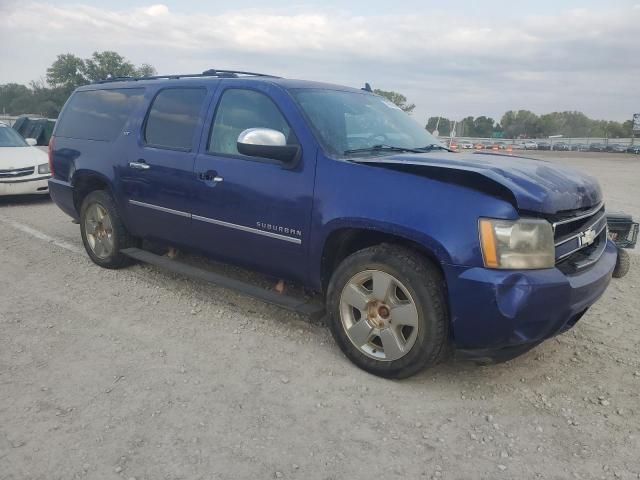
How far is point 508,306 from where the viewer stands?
108 inches

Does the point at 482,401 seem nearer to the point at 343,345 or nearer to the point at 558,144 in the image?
the point at 343,345

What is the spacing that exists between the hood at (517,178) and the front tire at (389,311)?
20.0 inches

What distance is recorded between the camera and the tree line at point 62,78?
7175cm

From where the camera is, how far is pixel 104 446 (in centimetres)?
253

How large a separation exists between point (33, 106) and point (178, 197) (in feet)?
255

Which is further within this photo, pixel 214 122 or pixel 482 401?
pixel 214 122

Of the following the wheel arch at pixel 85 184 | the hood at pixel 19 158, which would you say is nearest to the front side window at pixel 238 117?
the wheel arch at pixel 85 184

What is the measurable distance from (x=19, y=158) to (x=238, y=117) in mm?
6974

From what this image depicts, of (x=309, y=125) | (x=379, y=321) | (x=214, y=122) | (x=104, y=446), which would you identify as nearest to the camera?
(x=104, y=446)

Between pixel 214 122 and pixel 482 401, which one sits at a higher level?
pixel 214 122

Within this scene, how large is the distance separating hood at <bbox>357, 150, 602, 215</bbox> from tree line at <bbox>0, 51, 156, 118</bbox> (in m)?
76.5

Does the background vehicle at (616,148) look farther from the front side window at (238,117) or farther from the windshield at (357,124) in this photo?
the front side window at (238,117)

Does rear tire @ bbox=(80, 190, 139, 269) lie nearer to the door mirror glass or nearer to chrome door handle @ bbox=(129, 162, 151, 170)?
chrome door handle @ bbox=(129, 162, 151, 170)

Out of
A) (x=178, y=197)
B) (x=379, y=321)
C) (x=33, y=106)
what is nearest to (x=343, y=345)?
(x=379, y=321)
